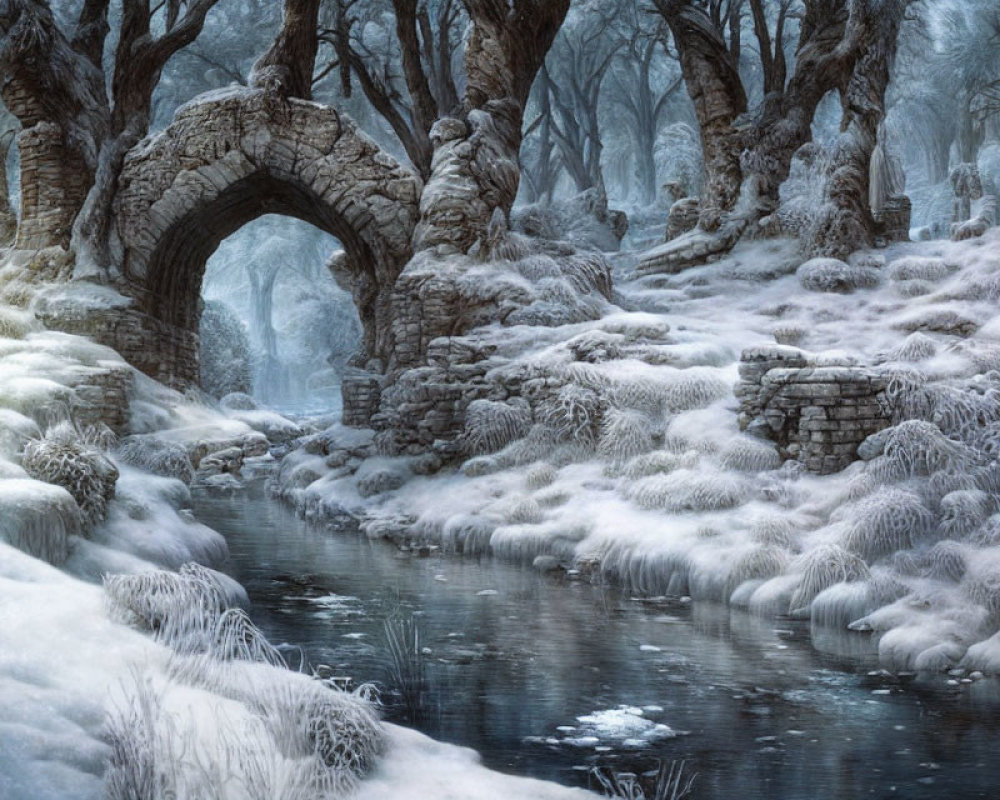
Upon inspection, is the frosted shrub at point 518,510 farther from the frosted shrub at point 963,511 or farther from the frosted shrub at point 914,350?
the frosted shrub at point 914,350

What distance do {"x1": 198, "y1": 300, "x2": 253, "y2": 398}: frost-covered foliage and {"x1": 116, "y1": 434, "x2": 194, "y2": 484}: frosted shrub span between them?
1344cm

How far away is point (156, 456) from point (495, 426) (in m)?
4.99

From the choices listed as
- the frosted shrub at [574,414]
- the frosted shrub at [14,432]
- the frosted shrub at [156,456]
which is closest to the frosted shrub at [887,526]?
the frosted shrub at [574,414]

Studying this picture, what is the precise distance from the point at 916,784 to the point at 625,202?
3400 centimetres

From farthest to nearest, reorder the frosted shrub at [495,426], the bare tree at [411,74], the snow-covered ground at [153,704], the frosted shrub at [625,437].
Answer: the bare tree at [411,74] < the frosted shrub at [495,426] < the frosted shrub at [625,437] < the snow-covered ground at [153,704]

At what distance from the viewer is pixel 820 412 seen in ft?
31.9

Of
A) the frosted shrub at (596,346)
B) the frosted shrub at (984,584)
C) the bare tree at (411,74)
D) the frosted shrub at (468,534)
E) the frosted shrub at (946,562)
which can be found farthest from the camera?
the bare tree at (411,74)

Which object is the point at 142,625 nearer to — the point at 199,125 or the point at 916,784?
the point at 916,784

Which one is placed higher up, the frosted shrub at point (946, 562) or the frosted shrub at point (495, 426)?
the frosted shrub at point (495, 426)

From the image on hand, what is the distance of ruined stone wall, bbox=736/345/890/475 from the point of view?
9664 mm

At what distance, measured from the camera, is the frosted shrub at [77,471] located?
7488 millimetres

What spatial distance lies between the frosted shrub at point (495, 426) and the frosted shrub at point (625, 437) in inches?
48.8

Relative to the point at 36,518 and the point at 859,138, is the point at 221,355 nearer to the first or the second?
the point at 859,138

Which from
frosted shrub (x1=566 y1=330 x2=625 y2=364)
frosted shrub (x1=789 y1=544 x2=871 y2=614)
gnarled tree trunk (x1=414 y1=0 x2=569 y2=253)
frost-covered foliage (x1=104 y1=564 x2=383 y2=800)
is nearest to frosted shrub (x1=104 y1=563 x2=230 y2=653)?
frost-covered foliage (x1=104 y1=564 x2=383 y2=800)
